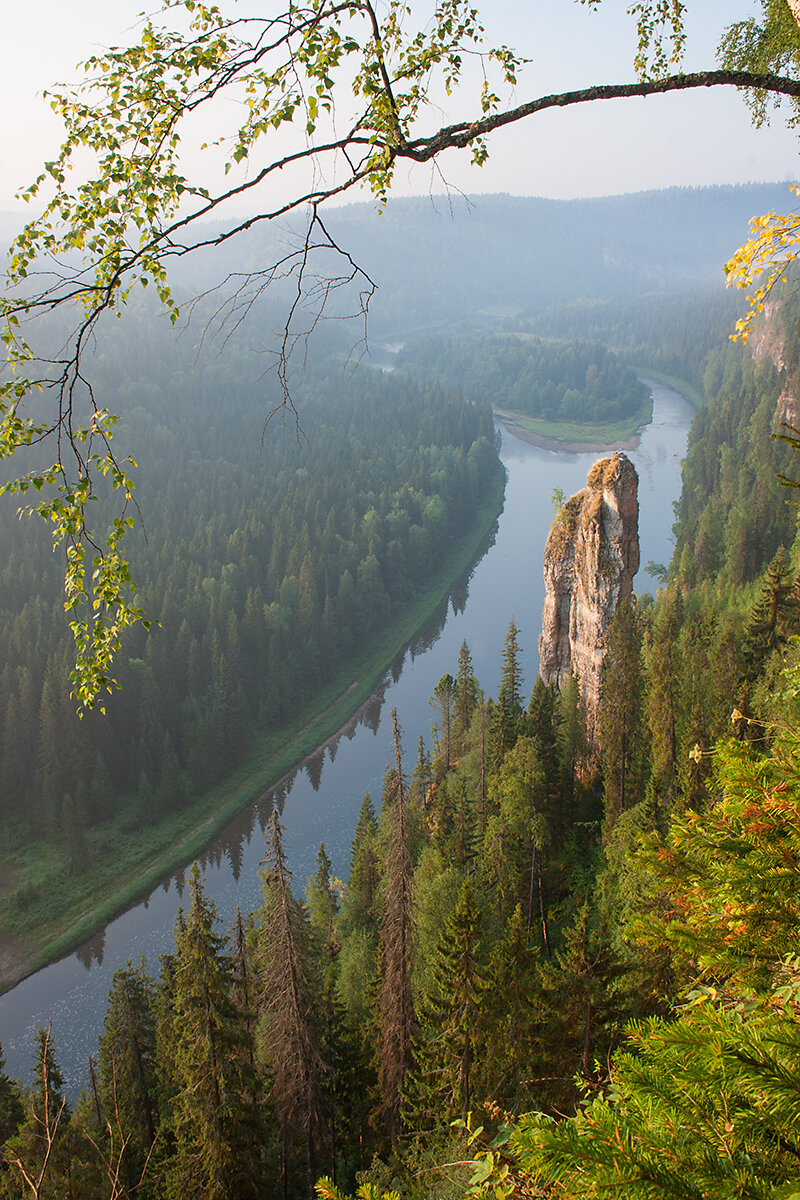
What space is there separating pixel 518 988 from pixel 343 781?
1472 inches

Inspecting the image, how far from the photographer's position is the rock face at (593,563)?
36906mm

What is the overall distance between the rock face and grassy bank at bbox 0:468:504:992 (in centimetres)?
2277

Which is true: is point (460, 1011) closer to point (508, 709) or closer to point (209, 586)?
point (508, 709)

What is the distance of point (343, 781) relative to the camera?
51719 millimetres

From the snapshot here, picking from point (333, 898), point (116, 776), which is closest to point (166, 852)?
point (116, 776)

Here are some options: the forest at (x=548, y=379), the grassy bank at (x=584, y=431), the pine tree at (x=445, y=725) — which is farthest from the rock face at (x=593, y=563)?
the forest at (x=548, y=379)

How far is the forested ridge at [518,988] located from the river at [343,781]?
3.03 metres

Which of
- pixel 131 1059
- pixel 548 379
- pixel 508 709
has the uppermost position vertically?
pixel 548 379

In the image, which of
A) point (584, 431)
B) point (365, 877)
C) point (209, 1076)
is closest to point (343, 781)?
point (365, 877)

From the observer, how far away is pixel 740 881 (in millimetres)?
3936

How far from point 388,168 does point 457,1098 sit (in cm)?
1592

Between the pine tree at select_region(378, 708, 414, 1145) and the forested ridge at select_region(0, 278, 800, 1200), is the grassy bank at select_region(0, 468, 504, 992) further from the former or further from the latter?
the pine tree at select_region(378, 708, 414, 1145)

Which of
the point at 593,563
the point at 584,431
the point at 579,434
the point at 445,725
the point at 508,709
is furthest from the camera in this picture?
the point at 584,431

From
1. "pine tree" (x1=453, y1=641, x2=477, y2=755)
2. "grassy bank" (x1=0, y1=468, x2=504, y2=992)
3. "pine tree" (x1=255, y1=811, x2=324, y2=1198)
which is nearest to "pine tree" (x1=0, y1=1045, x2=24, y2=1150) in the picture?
"pine tree" (x1=255, y1=811, x2=324, y2=1198)
